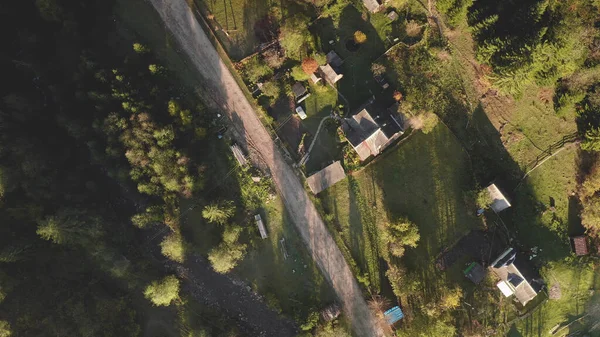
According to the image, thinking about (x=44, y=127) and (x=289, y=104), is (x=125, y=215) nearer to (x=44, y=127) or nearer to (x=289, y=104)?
(x=44, y=127)

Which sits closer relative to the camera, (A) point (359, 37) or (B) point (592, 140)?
(B) point (592, 140)

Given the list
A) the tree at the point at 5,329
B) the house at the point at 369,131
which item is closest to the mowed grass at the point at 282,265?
the house at the point at 369,131

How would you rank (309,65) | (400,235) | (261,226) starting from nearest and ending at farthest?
(400,235) < (309,65) < (261,226)

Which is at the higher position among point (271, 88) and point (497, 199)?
point (271, 88)

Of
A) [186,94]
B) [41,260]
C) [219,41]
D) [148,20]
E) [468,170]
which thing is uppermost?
[148,20]

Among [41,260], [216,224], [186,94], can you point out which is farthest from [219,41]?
[41,260]

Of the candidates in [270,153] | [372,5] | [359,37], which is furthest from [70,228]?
[372,5]

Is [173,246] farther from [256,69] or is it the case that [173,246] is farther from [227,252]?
[256,69]
